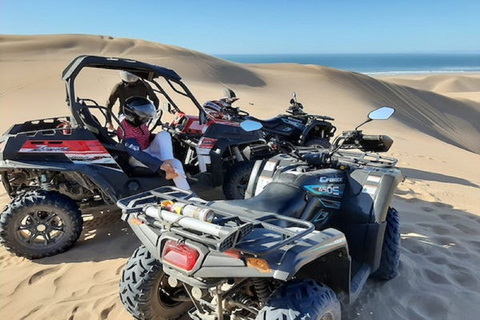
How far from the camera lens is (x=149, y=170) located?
429 cm

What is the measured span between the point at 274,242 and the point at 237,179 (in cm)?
319

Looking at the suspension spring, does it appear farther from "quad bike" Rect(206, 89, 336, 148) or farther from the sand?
"quad bike" Rect(206, 89, 336, 148)

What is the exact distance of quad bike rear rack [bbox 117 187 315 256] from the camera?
1831 millimetres

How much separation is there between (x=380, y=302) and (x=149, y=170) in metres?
2.46

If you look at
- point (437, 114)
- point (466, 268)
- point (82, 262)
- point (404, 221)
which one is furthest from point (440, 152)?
point (437, 114)

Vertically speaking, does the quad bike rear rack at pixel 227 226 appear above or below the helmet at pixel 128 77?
below

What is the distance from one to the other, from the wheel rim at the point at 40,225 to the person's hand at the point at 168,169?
1.06 m

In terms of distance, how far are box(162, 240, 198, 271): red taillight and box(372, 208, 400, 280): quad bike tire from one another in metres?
1.94

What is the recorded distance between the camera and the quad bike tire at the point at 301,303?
6.50 ft

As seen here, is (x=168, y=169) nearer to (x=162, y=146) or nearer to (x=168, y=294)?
(x=162, y=146)

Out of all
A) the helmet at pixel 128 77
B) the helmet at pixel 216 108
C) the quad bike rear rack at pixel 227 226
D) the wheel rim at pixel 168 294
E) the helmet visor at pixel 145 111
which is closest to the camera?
the quad bike rear rack at pixel 227 226

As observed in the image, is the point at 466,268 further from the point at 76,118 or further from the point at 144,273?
the point at 76,118

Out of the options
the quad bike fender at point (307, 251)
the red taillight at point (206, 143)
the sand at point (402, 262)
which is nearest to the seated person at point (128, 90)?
the red taillight at point (206, 143)

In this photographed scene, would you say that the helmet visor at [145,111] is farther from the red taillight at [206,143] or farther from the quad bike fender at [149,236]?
the quad bike fender at [149,236]
